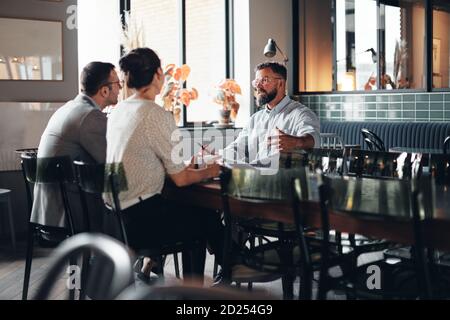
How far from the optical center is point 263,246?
3.07m

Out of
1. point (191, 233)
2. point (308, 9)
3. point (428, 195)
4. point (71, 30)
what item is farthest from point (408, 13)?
point (428, 195)

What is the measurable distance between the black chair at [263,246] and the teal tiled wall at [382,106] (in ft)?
14.9

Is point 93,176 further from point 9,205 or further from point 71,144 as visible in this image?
point 9,205

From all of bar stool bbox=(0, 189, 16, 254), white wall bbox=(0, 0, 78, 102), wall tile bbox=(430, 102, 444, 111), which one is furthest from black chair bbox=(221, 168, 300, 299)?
wall tile bbox=(430, 102, 444, 111)

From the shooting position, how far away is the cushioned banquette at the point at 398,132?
23.1 ft

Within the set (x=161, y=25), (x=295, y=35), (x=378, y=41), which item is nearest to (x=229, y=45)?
(x=295, y=35)

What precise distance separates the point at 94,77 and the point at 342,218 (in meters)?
1.91

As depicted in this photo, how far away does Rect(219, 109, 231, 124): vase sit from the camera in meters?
7.66

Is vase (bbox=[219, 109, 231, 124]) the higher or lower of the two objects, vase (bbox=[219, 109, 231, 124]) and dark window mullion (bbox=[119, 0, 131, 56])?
the lower

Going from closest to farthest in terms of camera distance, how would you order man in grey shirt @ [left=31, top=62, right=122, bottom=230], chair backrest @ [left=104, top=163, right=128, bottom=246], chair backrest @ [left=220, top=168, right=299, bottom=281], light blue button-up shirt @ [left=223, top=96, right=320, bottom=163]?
1. chair backrest @ [left=220, top=168, right=299, bottom=281]
2. chair backrest @ [left=104, top=163, right=128, bottom=246]
3. man in grey shirt @ [left=31, top=62, right=122, bottom=230]
4. light blue button-up shirt @ [left=223, top=96, right=320, bottom=163]

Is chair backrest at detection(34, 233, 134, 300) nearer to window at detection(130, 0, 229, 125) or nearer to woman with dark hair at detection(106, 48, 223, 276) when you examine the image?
woman with dark hair at detection(106, 48, 223, 276)

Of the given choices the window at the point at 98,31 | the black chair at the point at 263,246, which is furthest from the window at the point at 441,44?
the black chair at the point at 263,246

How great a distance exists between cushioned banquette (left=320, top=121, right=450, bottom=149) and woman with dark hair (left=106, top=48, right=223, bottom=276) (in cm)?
457

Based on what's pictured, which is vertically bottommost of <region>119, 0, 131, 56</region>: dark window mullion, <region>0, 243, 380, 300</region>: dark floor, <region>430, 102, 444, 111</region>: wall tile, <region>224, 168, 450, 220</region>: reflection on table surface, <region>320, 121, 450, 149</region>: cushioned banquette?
<region>0, 243, 380, 300</region>: dark floor
